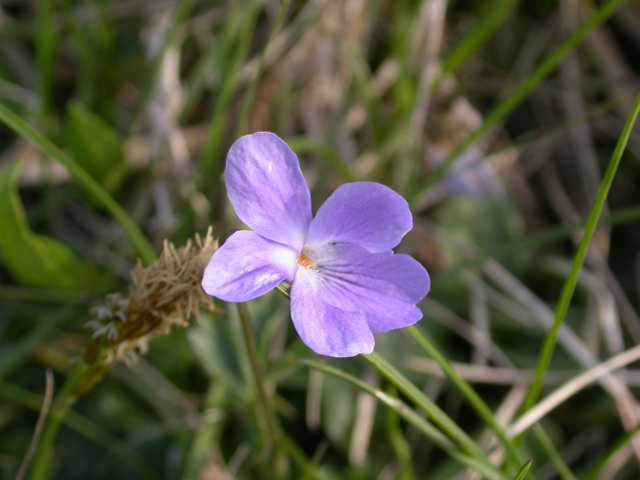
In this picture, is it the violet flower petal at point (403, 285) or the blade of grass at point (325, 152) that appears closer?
the violet flower petal at point (403, 285)

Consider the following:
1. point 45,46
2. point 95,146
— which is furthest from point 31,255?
point 45,46

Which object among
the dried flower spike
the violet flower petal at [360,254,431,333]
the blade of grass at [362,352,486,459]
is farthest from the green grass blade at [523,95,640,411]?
the dried flower spike

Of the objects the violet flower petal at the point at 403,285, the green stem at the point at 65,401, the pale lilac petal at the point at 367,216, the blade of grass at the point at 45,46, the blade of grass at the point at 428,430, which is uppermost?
the blade of grass at the point at 45,46

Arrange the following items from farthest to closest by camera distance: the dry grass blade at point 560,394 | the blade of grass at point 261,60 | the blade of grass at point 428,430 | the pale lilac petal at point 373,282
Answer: the blade of grass at point 261,60 < the dry grass blade at point 560,394 < the blade of grass at point 428,430 < the pale lilac petal at point 373,282

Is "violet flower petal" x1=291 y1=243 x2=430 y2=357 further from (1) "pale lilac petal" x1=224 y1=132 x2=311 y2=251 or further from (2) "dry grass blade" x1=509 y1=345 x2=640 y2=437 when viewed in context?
(2) "dry grass blade" x1=509 y1=345 x2=640 y2=437

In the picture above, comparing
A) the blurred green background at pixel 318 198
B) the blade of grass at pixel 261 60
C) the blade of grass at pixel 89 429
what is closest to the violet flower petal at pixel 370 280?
the blurred green background at pixel 318 198

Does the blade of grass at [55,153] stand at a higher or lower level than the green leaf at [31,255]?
higher

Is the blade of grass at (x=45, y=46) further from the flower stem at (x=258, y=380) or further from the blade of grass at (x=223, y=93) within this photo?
the flower stem at (x=258, y=380)

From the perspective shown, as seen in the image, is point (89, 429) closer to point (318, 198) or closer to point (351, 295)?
point (318, 198)
